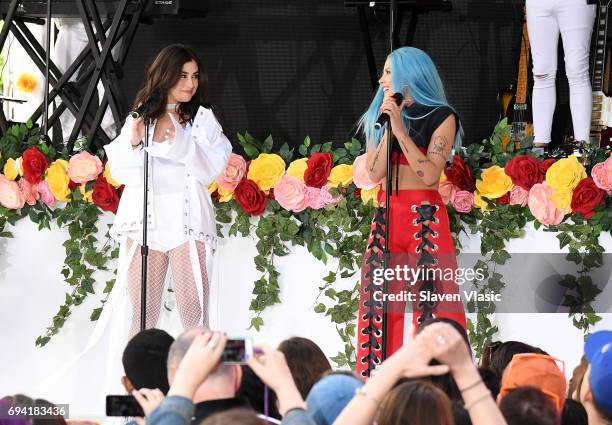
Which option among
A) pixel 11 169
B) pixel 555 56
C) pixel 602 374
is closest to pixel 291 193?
pixel 11 169

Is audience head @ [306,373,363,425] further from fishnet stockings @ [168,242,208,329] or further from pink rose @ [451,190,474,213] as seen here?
Answer: pink rose @ [451,190,474,213]

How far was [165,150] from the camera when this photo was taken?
379 centimetres

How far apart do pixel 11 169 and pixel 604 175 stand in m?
2.39

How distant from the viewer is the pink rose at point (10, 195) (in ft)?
15.3

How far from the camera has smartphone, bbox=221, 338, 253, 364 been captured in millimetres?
1884

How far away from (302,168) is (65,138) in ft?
4.85

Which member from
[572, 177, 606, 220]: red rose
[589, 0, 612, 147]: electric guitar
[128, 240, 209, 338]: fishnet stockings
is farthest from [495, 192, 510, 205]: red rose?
[128, 240, 209, 338]: fishnet stockings

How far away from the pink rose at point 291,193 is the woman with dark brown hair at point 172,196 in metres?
0.56

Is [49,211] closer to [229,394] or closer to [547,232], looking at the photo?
[547,232]

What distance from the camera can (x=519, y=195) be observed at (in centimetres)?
434

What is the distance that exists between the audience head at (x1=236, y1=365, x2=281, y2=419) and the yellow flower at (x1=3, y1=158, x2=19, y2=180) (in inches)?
103

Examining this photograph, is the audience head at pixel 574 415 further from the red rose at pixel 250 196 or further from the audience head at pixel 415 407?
the red rose at pixel 250 196

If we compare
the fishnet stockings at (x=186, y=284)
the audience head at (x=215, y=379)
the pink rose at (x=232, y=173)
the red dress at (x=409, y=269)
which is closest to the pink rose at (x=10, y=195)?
the pink rose at (x=232, y=173)

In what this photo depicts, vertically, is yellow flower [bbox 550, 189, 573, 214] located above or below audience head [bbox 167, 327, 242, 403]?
above
